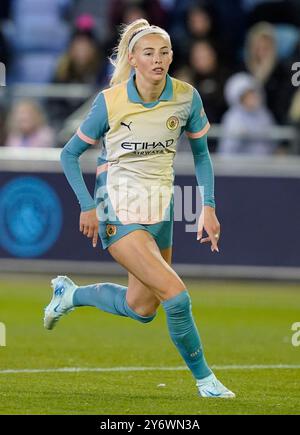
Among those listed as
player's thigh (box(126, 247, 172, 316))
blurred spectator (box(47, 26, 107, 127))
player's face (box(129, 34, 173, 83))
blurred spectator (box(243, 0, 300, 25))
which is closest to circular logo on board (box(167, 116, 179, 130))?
player's face (box(129, 34, 173, 83))

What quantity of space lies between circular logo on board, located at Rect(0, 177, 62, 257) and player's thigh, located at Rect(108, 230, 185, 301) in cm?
794

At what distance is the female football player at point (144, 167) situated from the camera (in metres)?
7.83

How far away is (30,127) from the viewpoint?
54.7 ft

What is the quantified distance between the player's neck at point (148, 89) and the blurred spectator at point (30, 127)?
28.3ft

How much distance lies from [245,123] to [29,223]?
3048mm

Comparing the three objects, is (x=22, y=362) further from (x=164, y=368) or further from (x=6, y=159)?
(x=6, y=159)

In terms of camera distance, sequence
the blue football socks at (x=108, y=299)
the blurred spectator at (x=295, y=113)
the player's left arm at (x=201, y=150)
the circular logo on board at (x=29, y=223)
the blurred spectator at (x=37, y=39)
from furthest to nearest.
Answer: the blurred spectator at (x=37, y=39)
the blurred spectator at (x=295, y=113)
the circular logo on board at (x=29, y=223)
the blue football socks at (x=108, y=299)
the player's left arm at (x=201, y=150)

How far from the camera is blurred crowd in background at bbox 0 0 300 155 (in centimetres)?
1655

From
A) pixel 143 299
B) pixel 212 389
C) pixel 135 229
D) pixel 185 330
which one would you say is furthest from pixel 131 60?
pixel 212 389

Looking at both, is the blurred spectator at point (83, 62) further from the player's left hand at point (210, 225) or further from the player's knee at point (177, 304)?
the player's knee at point (177, 304)

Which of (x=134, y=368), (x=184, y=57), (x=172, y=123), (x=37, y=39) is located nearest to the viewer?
(x=172, y=123)

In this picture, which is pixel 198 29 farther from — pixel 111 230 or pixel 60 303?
pixel 111 230

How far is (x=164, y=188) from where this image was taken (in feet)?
26.5

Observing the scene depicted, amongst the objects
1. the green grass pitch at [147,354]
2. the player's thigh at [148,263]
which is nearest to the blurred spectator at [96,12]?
the green grass pitch at [147,354]
